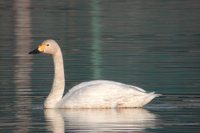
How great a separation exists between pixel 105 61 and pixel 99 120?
801cm

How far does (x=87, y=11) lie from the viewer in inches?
1620

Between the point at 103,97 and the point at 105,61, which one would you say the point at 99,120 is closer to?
the point at 103,97

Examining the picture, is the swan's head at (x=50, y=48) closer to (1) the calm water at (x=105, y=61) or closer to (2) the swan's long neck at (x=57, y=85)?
(2) the swan's long neck at (x=57, y=85)

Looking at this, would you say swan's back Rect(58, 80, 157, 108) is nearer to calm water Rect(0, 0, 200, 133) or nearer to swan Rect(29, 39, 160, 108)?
swan Rect(29, 39, 160, 108)

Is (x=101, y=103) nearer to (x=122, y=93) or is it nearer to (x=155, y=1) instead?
(x=122, y=93)

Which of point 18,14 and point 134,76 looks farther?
point 18,14

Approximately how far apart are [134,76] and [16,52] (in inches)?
240

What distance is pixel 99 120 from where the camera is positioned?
15125 millimetres

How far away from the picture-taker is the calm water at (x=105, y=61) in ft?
49.2

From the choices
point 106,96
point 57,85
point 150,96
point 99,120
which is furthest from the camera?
point 57,85

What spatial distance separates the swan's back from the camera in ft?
54.0

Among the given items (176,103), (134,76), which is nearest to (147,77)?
(134,76)

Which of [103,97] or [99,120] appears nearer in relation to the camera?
[99,120]

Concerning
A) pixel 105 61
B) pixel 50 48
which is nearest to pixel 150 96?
pixel 50 48
